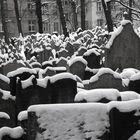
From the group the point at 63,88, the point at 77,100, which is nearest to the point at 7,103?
the point at 63,88

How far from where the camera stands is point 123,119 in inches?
145

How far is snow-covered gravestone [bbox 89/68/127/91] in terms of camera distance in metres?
6.16

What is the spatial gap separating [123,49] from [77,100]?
4.88 meters

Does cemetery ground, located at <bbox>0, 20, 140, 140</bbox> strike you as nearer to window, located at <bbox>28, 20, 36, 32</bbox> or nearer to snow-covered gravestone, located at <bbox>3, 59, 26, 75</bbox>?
snow-covered gravestone, located at <bbox>3, 59, 26, 75</bbox>

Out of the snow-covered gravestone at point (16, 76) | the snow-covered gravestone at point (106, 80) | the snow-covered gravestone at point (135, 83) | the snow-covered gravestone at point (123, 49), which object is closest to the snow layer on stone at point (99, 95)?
the snow-covered gravestone at point (135, 83)

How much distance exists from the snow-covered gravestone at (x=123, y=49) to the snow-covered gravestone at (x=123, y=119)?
5393 millimetres

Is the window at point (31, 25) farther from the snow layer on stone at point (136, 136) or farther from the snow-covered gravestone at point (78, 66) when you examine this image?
the snow layer on stone at point (136, 136)

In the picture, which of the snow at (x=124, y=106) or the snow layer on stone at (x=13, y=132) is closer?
the snow at (x=124, y=106)

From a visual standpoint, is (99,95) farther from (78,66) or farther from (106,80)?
(78,66)

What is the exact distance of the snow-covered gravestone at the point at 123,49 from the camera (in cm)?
915

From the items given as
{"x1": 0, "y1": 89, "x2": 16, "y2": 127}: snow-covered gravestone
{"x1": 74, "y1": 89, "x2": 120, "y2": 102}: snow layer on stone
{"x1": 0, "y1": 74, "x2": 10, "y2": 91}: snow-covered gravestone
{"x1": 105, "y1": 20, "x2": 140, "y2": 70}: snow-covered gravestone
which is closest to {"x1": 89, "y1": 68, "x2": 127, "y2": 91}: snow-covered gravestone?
{"x1": 0, "y1": 89, "x2": 16, "y2": 127}: snow-covered gravestone

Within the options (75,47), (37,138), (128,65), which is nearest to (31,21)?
(75,47)

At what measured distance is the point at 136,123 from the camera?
12.2ft

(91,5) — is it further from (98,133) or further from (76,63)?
(98,133)
